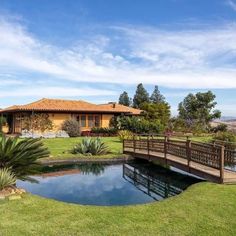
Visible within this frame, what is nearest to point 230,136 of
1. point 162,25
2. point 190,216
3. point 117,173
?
point 162,25

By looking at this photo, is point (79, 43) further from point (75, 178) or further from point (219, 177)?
point (219, 177)

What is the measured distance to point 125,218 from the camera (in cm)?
759

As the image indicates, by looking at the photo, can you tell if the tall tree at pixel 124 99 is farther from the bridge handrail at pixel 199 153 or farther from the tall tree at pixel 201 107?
the bridge handrail at pixel 199 153

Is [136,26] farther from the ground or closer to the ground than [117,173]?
farther from the ground

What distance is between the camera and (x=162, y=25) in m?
20.4

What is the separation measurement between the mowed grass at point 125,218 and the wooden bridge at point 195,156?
84.7 inches

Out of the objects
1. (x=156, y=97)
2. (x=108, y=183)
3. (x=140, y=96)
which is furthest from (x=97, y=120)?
(x=156, y=97)

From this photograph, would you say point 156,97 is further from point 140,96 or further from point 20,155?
point 20,155

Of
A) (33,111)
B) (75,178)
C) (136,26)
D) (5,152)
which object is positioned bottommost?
(75,178)

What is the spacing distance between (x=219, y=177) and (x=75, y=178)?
660 cm

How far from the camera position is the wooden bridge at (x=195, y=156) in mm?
11430

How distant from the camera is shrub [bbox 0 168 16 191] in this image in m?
9.47

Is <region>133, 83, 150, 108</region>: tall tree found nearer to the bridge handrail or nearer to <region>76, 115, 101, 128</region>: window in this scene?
<region>76, 115, 101, 128</region>: window

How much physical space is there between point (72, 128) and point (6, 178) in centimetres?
2358
